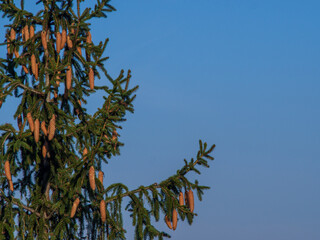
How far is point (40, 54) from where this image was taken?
1305 cm

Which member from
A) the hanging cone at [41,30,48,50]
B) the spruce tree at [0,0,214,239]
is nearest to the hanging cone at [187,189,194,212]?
the spruce tree at [0,0,214,239]

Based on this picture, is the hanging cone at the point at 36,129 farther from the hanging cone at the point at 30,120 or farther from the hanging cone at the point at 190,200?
the hanging cone at the point at 190,200

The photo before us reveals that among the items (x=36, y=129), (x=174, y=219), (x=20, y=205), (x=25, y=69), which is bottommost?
(x=174, y=219)

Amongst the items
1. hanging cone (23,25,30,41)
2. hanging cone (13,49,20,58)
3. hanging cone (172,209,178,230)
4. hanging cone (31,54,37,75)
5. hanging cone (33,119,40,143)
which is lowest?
hanging cone (172,209,178,230)

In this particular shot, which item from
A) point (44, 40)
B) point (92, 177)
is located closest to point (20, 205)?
point (92, 177)

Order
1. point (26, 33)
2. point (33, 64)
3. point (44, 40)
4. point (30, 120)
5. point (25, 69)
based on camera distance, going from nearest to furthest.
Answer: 1. point (30, 120)
2. point (33, 64)
3. point (44, 40)
4. point (26, 33)
5. point (25, 69)

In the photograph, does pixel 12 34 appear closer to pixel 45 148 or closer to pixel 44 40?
pixel 44 40

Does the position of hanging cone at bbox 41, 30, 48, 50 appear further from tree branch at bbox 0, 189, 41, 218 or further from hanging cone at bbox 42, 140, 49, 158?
tree branch at bbox 0, 189, 41, 218

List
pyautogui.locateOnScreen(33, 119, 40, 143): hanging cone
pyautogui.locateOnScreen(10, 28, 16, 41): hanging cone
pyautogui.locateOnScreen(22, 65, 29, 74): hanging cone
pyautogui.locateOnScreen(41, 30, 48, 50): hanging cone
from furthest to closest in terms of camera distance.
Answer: pyautogui.locateOnScreen(22, 65, 29, 74): hanging cone → pyautogui.locateOnScreen(10, 28, 16, 41): hanging cone → pyautogui.locateOnScreen(41, 30, 48, 50): hanging cone → pyautogui.locateOnScreen(33, 119, 40, 143): hanging cone

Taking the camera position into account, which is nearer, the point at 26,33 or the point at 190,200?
the point at 190,200

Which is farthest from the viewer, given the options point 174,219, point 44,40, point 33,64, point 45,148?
point 44,40

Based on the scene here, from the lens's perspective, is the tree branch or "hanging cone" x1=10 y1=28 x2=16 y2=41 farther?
"hanging cone" x1=10 y1=28 x2=16 y2=41

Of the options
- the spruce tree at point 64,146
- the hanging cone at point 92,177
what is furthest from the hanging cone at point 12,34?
the hanging cone at point 92,177

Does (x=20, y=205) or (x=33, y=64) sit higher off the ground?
(x=33, y=64)
